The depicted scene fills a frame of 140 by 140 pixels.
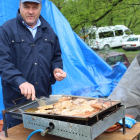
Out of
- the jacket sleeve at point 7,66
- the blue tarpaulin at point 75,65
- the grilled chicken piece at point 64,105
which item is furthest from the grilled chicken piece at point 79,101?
the blue tarpaulin at point 75,65

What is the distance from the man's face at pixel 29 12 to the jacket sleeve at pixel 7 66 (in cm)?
27

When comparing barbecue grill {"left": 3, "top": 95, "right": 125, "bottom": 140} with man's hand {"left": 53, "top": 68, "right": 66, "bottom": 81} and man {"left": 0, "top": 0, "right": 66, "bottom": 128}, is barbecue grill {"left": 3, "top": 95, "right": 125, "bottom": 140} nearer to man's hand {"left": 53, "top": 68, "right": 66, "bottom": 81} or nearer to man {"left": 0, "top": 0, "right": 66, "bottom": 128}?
man {"left": 0, "top": 0, "right": 66, "bottom": 128}

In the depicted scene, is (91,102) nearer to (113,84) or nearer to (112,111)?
(112,111)

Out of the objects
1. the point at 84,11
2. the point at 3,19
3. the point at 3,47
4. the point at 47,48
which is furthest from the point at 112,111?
the point at 84,11

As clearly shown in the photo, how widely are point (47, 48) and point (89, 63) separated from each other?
12.1ft

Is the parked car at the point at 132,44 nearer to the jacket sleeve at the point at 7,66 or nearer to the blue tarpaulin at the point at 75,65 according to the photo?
the blue tarpaulin at the point at 75,65

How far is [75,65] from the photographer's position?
5.40m

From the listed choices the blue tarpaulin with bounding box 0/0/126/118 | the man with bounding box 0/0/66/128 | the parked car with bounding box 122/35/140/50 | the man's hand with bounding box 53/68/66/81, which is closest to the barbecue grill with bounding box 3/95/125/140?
the man with bounding box 0/0/66/128

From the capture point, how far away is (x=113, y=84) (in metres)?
6.00

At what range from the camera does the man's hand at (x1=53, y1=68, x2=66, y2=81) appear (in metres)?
2.21

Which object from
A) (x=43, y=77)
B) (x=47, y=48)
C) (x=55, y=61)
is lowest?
(x=43, y=77)

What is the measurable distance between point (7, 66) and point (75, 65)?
3551mm

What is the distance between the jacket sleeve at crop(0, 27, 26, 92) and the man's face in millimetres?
271

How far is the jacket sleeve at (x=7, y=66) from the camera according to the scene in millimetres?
1859
